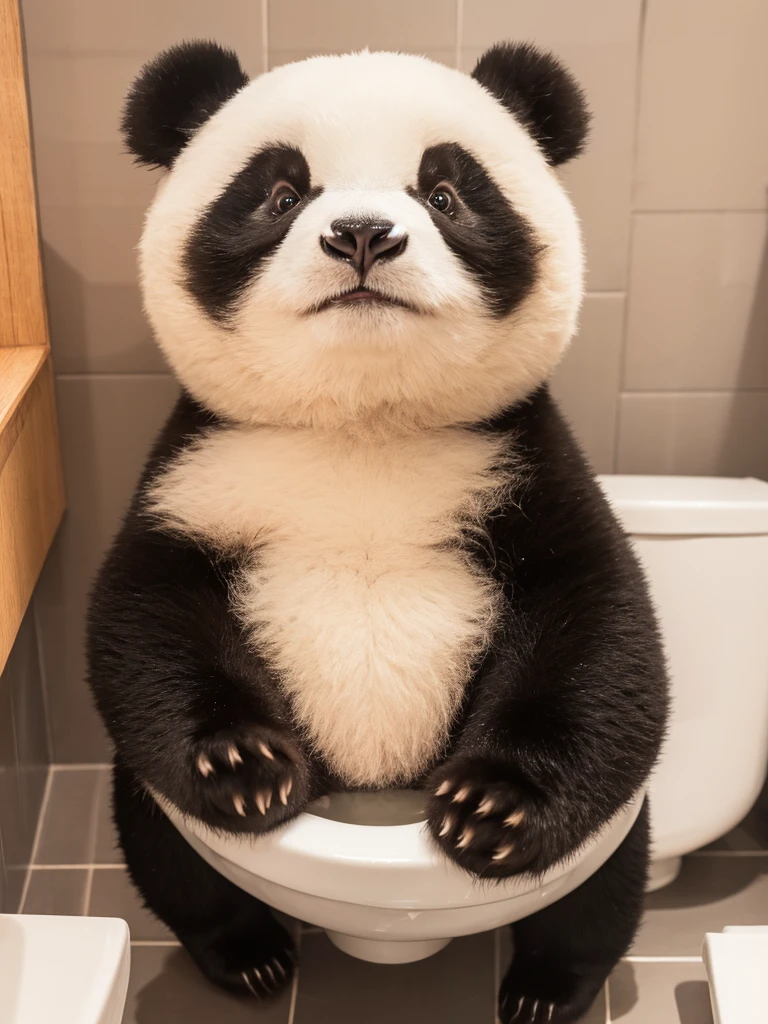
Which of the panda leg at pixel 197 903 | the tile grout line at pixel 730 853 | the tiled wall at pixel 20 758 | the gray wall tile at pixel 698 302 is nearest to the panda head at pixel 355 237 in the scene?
the gray wall tile at pixel 698 302

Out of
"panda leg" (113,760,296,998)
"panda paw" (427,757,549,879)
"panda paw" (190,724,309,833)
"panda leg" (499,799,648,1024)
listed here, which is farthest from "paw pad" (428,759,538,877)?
"panda leg" (113,760,296,998)

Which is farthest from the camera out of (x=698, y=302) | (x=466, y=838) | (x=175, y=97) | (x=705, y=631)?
(x=698, y=302)

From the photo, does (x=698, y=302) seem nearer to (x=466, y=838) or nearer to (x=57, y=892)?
(x=466, y=838)

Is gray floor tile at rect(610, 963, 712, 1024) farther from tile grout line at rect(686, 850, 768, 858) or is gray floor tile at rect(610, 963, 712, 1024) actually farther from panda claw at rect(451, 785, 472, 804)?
panda claw at rect(451, 785, 472, 804)

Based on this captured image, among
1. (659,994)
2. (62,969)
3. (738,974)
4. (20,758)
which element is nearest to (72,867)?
(20,758)

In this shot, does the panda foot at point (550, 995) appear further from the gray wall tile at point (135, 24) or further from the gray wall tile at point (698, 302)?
the gray wall tile at point (135, 24)

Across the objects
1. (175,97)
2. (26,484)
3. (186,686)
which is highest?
(175,97)

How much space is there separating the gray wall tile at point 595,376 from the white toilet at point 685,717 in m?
0.14

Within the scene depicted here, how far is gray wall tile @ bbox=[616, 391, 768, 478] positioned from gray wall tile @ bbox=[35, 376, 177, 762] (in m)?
0.64

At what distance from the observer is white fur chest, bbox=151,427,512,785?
103 centimetres

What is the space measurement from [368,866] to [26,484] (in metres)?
0.66

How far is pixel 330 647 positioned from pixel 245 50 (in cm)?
77

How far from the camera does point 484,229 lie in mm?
1015

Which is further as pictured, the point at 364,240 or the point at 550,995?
the point at 550,995
